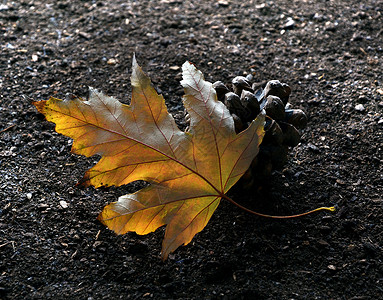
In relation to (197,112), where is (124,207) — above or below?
below

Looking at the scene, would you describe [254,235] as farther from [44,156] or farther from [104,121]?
[44,156]

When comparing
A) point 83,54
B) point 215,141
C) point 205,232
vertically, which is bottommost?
point 205,232

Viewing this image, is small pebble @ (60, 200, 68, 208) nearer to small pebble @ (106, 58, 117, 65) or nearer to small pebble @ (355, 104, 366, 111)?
small pebble @ (106, 58, 117, 65)

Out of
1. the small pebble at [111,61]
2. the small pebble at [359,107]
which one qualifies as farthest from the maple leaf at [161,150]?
the small pebble at [111,61]

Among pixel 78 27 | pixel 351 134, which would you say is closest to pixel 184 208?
pixel 351 134

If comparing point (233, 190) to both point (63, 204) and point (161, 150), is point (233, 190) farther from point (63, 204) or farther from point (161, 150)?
point (63, 204)
